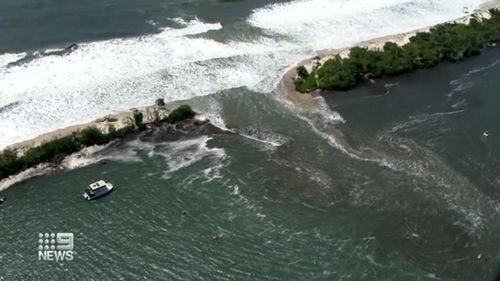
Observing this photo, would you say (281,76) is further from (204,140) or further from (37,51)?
(37,51)

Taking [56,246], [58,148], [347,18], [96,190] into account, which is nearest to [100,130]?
[58,148]

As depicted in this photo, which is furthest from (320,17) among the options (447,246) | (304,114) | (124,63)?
(447,246)

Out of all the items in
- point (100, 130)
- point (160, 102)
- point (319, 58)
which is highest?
point (319, 58)

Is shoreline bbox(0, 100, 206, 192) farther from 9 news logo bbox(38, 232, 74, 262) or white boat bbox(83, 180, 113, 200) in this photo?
9 news logo bbox(38, 232, 74, 262)

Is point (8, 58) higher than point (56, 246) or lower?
higher

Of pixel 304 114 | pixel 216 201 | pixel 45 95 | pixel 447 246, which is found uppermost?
pixel 45 95

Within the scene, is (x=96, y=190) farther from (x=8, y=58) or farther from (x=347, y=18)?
(x=347, y=18)

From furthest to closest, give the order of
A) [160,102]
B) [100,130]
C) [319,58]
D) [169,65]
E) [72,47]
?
[319,58]
[72,47]
[169,65]
[160,102]
[100,130]
